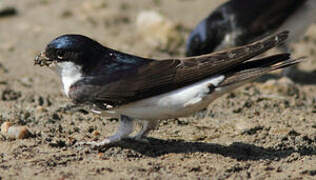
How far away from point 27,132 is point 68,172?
0.75 m

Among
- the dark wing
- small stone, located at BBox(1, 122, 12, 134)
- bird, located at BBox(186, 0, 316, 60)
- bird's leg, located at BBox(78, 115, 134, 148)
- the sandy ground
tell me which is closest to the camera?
the sandy ground

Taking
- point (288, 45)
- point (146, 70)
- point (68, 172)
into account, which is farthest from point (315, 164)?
point (288, 45)

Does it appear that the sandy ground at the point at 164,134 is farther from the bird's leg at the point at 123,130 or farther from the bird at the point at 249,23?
the bird at the point at 249,23

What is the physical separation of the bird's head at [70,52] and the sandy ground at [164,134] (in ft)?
1.93

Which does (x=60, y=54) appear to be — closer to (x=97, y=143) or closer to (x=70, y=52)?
(x=70, y=52)

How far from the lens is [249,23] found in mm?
7461

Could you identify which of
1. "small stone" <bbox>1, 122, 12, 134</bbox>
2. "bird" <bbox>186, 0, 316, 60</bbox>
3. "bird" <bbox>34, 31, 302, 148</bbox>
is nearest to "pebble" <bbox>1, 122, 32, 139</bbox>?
"small stone" <bbox>1, 122, 12, 134</bbox>

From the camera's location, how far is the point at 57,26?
843 centimetres

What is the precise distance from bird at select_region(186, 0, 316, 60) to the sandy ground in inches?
20.5

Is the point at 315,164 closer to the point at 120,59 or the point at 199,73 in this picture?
the point at 199,73

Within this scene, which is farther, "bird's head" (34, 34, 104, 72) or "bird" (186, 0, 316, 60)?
"bird" (186, 0, 316, 60)

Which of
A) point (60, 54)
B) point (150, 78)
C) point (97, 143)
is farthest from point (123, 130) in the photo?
point (60, 54)

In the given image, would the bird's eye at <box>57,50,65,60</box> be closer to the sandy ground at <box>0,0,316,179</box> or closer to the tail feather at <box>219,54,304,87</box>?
the sandy ground at <box>0,0,316,179</box>

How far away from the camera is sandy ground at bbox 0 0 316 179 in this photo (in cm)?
418
